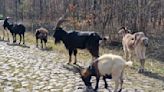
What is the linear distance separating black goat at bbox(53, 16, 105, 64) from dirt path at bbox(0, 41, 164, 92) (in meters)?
0.82

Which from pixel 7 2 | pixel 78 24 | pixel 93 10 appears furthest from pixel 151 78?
pixel 7 2

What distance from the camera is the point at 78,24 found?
807 inches

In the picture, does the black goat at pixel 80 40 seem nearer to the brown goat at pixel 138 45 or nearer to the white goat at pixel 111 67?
the brown goat at pixel 138 45

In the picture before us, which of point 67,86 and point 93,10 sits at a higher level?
point 93,10

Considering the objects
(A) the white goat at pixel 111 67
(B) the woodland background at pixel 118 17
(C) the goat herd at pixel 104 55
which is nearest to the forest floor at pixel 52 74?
(C) the goat herd at pixel 104 55

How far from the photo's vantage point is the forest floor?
8406 millimetres

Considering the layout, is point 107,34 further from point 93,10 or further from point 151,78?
point 151,78

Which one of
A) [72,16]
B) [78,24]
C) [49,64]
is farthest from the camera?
[72,16]

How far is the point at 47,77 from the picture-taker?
945 cm

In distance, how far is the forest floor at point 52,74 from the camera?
841 centimetres

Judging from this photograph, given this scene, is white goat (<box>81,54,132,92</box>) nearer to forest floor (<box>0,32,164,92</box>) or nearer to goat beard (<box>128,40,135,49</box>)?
forest floor (<box>0,32,164,92</box>)

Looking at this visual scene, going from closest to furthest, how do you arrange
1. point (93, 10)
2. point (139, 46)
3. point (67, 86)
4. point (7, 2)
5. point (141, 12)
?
point (67, 86), point (139, 46), point (141, 12), point (93, 10), point (7, 2)

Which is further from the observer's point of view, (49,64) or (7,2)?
(7,2)

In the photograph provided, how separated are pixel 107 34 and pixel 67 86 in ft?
31.5
